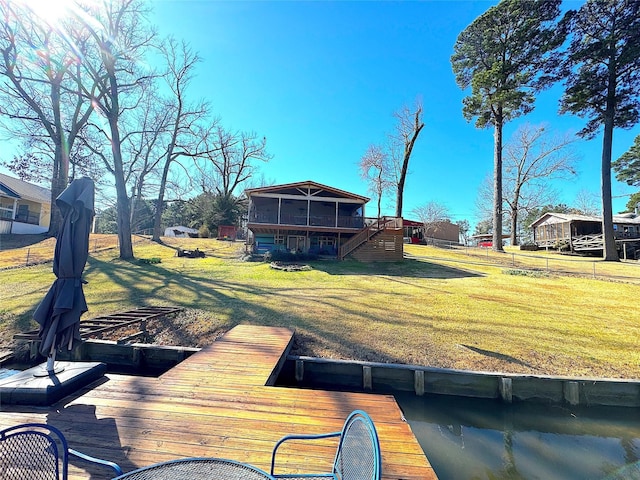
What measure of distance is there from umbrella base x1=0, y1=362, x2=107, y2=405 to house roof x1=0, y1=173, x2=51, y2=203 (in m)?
28.8

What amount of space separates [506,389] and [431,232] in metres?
38.9

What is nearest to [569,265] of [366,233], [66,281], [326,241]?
[366,233]

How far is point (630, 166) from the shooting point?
2734 centimetres

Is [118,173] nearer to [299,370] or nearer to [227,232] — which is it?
[299,370]

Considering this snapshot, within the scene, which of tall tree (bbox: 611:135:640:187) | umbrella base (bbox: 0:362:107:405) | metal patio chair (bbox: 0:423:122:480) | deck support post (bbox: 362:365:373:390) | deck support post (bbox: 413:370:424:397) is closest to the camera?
metal patio chair (bbox: 0:423:122:480)

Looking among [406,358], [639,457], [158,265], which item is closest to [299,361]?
[406,358]

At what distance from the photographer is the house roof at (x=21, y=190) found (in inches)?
872

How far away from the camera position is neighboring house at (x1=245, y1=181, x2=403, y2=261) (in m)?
19.3

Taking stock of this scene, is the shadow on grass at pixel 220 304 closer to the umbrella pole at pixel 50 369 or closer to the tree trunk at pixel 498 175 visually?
the umbrella pole at pixel 50 369

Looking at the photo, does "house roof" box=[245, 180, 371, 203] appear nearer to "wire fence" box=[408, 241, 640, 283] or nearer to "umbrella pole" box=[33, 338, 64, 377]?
"wire fence" box=[408, 241, 640, 283]

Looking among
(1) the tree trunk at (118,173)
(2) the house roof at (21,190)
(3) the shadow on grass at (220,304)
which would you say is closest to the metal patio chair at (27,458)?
(3) the shadow on grass at (220,304)

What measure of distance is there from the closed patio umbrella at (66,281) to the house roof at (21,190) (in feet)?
94.2

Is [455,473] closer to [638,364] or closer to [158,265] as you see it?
[638,364]

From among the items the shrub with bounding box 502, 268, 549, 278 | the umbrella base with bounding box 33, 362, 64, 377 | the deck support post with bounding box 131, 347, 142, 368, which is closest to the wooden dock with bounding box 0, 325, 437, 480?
the umbrella base with bounding box 33, 362, 64, 377
